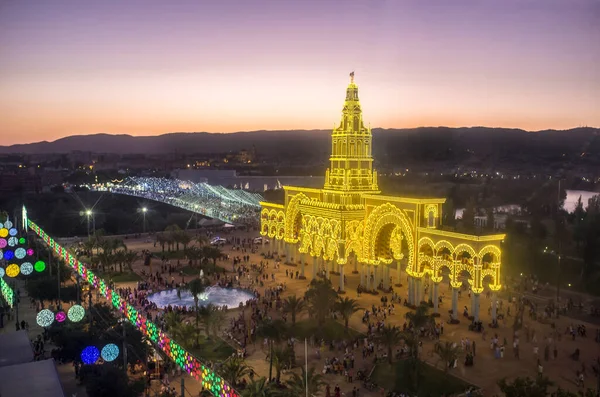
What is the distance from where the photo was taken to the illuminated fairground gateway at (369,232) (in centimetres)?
3466

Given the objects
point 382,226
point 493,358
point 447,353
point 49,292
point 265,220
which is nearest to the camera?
point 447,353

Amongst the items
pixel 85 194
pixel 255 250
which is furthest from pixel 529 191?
pixel 85 194

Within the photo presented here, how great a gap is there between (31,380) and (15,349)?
224 inches

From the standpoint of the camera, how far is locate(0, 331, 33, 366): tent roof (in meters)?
26.0

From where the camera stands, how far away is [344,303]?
107 ft

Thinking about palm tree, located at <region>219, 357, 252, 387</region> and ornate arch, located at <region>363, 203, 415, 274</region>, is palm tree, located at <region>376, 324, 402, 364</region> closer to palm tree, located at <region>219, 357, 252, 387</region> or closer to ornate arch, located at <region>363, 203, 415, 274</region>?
palm tree, located at <region>219, 357, 252, 387</region>

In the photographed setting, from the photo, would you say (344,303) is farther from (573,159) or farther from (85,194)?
(573,159)

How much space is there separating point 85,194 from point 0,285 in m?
75.3

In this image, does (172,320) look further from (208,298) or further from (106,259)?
(106,259)

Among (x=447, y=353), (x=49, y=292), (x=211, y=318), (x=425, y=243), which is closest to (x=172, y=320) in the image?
(x=211, y=318)

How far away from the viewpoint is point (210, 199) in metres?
103

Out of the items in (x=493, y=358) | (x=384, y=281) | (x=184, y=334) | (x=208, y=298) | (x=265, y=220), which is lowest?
(x=208, y=298)

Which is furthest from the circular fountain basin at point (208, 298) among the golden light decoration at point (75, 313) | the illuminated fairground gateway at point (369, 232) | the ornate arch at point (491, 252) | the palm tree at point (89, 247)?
the ornate arch at point (491, 252)

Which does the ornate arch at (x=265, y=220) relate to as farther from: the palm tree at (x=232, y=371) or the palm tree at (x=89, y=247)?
the palm tree at (x=232, y=371)
